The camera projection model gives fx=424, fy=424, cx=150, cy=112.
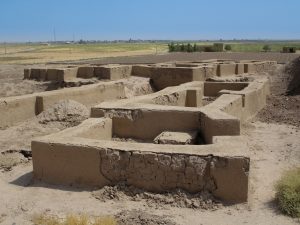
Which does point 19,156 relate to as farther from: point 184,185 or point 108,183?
point 184,185

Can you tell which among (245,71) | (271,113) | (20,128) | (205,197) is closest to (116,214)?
(205,197)

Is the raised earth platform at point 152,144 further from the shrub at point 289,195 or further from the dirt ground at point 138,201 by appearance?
the shrub at point 289,195

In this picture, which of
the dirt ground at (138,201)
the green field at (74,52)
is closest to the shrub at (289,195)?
the dirt ground at (138,201)

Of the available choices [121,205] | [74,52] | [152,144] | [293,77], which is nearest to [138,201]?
[121,205]

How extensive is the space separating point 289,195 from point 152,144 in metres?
2.19

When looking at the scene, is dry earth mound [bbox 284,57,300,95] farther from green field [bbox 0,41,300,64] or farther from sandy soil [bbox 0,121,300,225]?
green field [bbox 0,41,300,64]

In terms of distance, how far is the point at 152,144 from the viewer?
677cm

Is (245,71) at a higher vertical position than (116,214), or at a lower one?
higher

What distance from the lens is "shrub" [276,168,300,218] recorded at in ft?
19.0

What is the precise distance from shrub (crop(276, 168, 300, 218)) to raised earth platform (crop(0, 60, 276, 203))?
506mm

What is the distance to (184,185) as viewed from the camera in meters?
6.38

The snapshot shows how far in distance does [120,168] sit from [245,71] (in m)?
15.0

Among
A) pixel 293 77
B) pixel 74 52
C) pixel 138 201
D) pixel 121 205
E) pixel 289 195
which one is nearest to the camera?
pixel 289 195

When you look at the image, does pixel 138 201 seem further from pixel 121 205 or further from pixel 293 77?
pixel 293 77
